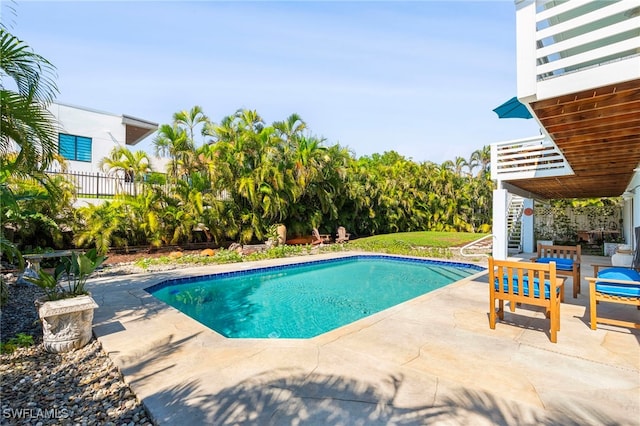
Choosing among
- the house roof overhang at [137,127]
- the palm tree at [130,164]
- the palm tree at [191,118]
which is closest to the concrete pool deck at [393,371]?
the palm tree at [130,164]

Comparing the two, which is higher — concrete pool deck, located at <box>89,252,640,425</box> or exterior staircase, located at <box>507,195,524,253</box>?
exterior staircase, located at <box>507,195,524,253</box>

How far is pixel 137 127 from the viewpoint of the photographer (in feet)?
65.6

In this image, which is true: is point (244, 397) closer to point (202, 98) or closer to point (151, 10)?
point (151, 10)

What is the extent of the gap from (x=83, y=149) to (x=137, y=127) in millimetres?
3659

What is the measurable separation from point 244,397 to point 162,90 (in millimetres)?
11523

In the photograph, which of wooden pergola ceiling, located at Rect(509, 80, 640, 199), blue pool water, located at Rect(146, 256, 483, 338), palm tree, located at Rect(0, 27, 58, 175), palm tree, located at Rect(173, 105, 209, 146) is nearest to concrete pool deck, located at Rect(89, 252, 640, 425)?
blue pool water, located at Rect(146, 256, 483, 338)

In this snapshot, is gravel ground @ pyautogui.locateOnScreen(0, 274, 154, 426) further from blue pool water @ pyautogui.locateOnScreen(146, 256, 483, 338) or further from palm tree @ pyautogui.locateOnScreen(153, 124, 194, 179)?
palm tree @ pyautogui.locateOnScreen(153, 124, 194, 179)

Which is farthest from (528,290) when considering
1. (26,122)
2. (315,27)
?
(315,27)

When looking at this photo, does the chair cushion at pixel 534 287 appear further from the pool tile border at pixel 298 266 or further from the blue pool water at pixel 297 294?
the pool tile border at pixel 298 266

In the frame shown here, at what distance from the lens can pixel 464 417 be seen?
2.57 metres

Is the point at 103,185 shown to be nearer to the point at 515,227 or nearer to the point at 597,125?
the point at 597,125

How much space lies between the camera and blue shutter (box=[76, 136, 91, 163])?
16.9m

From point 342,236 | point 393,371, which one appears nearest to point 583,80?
point 393,371

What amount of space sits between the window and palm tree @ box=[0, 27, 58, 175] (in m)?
14.3
